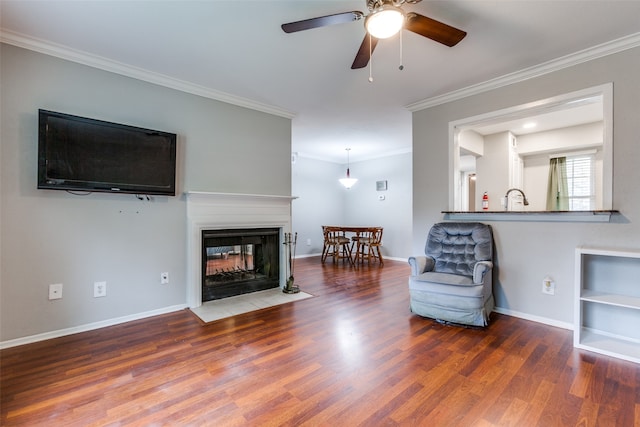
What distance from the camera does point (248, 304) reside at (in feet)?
11.0

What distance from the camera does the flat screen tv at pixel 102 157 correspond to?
238cm

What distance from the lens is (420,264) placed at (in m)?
3.08

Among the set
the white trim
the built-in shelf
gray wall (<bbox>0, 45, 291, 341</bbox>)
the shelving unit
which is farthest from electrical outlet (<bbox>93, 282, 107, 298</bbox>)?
the shelving unit

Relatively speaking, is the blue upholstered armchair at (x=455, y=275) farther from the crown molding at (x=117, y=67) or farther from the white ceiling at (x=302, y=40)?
the crown molding at (x=117, y=67)

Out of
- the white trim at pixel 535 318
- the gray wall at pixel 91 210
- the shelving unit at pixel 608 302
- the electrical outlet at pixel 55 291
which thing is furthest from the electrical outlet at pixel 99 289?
the shelving unit at pixel 608 302

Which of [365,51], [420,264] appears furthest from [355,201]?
[365,51]

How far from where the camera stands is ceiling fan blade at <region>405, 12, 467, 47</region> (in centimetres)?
177

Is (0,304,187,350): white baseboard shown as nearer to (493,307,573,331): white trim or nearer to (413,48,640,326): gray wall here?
(413,48,640,326): gray wall

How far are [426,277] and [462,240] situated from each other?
2.12ft

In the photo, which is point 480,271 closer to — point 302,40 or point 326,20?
point 326,20

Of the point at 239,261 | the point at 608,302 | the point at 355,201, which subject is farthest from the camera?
the point at 355,201

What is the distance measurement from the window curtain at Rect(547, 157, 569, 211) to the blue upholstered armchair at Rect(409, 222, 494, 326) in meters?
3.05

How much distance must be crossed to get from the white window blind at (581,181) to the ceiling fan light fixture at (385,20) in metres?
5.03

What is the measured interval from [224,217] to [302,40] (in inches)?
82.1
